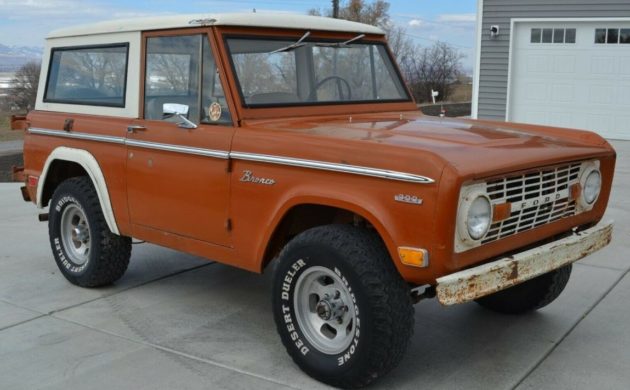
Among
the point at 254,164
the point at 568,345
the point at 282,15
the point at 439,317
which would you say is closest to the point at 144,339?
the point at 254,164

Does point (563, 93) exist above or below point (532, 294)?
above

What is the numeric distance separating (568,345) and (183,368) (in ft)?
7.29

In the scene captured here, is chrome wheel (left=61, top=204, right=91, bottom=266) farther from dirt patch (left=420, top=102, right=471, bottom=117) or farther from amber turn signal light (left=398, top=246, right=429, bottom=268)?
dirt patch (left=420, top=102, right=471, bottom=117)

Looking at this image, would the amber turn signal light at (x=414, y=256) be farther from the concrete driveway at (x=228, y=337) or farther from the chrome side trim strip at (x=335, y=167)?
the concrete driveway at (x=228, y=337)

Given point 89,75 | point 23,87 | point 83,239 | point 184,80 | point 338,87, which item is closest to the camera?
point 184,80

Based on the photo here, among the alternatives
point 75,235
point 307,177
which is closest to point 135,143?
point 75,235

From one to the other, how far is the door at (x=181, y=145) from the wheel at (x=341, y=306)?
2.10 feet

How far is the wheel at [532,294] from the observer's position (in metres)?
4.58

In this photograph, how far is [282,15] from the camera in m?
4.70

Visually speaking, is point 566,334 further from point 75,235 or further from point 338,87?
point 75,235

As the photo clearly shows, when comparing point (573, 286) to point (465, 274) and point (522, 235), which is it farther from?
point (465, 274)

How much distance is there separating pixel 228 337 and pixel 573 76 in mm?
11598

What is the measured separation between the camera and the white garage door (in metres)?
13.7

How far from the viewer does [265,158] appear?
3.88 meters
